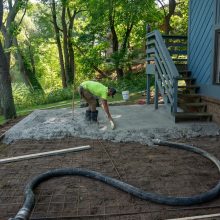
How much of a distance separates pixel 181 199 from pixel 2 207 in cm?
189

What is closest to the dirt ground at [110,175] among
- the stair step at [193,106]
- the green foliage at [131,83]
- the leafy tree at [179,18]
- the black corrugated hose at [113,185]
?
the black corrugated hose at [113,185]

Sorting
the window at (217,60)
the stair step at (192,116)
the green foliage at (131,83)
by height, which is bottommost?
the stair step at (192,116)

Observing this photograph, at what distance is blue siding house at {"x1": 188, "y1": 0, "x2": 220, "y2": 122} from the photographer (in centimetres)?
605

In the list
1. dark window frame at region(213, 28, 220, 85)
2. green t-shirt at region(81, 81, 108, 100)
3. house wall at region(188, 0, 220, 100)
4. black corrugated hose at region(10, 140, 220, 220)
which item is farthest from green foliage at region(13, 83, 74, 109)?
black corrugated hose at region(10, 140, 220, 220)

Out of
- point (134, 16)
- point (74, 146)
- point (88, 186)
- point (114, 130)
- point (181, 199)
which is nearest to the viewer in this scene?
point (181, 199)

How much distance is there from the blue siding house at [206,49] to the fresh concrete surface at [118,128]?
77cm

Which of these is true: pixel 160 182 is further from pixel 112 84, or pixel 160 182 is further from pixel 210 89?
pixel 112 84

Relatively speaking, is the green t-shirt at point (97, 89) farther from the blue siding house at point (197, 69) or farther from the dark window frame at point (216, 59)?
the dark window frame at point (216, 59)

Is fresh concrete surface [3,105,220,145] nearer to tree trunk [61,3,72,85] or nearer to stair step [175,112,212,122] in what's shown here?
stair step [175,112,212,122]

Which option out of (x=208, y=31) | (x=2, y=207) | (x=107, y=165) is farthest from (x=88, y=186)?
(x=208, y=31)

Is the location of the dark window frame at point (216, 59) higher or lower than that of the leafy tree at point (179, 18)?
lower

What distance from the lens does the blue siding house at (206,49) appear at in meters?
6.05

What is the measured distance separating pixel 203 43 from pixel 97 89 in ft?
9.48

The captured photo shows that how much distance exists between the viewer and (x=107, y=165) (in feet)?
13.4
